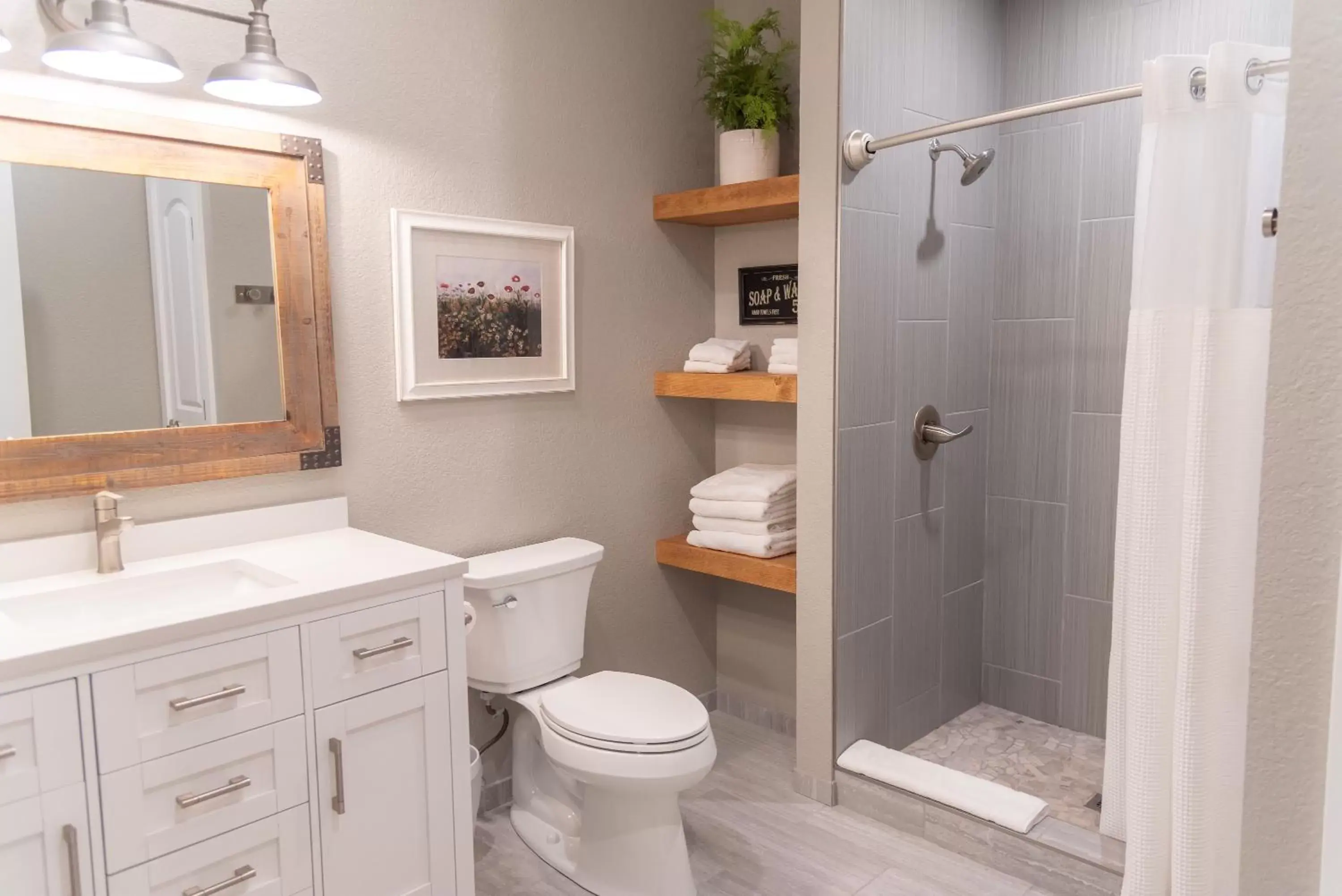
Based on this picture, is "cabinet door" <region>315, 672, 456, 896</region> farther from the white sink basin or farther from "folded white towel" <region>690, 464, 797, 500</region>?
"folded white towel" <region>690, 464, 797, 500</region>

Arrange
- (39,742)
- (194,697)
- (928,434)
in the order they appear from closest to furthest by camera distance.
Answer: (39,742) < (194,697) < (928,434)

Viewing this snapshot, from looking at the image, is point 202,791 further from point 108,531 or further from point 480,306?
point 480,306

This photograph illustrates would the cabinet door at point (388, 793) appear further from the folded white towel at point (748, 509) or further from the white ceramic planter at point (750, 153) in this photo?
the white ceramic planter at point (750, 153)

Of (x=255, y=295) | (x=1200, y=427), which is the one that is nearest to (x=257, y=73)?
(x=255, y=295)

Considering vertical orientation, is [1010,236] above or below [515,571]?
above

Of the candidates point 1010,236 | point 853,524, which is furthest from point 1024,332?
point 853,524

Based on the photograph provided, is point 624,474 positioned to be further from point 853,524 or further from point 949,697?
point 949,697

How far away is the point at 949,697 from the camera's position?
10.00ft

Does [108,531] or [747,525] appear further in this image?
[747,525]

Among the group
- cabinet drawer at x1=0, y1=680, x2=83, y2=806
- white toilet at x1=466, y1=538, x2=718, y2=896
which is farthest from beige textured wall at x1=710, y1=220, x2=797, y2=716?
cabinet drawer at x1=0, y1=680, x2=83, y2=806

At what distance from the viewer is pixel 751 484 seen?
2822 mm

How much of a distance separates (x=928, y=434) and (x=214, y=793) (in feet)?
6.78

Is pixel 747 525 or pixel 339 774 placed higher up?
pixel 747 525

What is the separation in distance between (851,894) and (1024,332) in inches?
71.0
